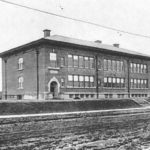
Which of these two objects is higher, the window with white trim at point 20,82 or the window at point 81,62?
the window at point 81,62

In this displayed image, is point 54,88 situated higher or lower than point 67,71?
lower

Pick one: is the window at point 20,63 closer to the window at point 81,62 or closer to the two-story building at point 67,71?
the two-story building at point 67,71

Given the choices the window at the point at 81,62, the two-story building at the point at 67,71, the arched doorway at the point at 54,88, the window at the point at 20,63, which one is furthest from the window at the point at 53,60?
the window at the point at 20,63

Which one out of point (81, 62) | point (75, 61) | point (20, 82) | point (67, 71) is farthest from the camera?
point (20, 82)

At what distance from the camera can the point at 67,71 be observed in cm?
3362

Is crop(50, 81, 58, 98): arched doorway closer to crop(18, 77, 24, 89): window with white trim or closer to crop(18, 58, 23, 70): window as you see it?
crop(18, 77, 24, 89): window with white trim

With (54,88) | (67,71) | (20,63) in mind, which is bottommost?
(54,88)

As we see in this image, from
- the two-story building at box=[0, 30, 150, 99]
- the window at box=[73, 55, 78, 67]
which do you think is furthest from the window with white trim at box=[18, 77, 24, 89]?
the window at box=[73, 55, 78, 67]

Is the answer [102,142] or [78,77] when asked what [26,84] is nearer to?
[78,77]

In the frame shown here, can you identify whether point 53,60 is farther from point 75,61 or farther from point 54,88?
point 75,61

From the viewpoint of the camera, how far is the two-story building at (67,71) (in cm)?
3206

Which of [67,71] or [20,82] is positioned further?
[20,82]

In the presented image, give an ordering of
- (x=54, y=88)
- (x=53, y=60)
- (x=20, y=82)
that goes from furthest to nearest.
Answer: (x=20, y=82)
(x=54, y=88)
(x=53, y=60)

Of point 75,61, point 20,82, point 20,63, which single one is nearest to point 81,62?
point 75,61
